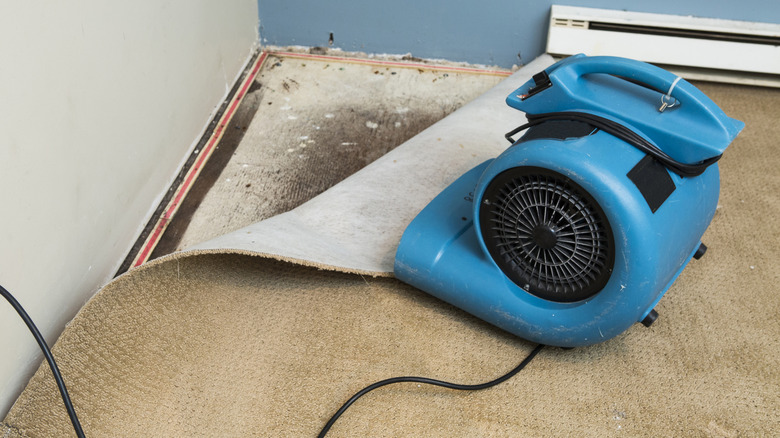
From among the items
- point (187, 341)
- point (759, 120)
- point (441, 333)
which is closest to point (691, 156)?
point (441, 333)

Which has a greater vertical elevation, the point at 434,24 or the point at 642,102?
the point at 642,102

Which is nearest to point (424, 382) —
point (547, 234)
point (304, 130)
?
point (547, 234)

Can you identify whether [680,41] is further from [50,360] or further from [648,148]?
[50,360]

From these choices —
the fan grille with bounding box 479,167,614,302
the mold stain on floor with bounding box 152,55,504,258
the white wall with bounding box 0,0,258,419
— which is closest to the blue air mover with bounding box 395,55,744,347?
the fan grille with bounding box 479,167,614,302

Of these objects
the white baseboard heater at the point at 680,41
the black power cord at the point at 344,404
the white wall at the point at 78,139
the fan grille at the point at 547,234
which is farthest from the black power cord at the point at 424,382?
the white baseboard heater at the point at 680,41

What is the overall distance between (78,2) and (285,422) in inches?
37.3

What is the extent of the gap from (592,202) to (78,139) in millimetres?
1045

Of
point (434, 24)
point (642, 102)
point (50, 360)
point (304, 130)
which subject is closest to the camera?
point (50, 360)

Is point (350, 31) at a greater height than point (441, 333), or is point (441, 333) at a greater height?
point (350, 31)

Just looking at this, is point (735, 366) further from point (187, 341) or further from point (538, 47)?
point (538, 47)

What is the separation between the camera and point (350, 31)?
2.46 meters

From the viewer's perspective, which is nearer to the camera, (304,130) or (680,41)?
(304,130)

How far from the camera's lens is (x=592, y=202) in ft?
3.63

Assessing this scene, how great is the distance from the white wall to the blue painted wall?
61 cm
